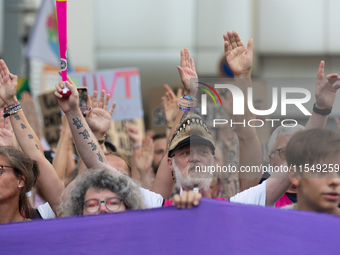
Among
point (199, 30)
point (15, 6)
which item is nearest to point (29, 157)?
point (199, 30)

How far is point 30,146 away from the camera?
2859 mm

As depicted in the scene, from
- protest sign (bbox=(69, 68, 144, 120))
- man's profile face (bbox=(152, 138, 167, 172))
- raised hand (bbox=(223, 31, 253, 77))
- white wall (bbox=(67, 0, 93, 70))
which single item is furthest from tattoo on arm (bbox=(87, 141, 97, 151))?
white wall (bbox=(67, 0, 93, 70))

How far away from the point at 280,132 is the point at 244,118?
207mm

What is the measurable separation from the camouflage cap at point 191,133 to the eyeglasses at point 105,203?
0.55 meters

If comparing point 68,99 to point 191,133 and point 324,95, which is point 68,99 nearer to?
point 191,133

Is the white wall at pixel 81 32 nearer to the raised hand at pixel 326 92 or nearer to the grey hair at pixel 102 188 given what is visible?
the grey hair at pixel 102 188

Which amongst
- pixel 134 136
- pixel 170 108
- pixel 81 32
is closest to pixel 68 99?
pixel 170 108

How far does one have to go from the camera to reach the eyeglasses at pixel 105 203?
2.29m

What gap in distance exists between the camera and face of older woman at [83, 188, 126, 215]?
2291 millimetres

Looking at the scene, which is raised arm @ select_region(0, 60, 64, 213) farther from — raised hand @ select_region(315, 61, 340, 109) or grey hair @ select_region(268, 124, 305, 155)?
raised hand @ select_region(315, 61, 340, 109)

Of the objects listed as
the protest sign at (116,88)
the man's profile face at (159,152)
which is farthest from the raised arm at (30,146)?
the protest sign at (116,88)

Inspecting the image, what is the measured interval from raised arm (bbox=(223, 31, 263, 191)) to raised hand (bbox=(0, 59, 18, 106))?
1174mm

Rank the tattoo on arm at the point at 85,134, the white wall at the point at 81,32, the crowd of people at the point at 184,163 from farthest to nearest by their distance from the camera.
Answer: the white wall at the point at 81,32, the tattoo on arm at the point at 85,134, the crowd of people at the point at 184,163

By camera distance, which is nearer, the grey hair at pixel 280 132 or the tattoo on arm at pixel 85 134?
the grey hair at pixel 280 132
